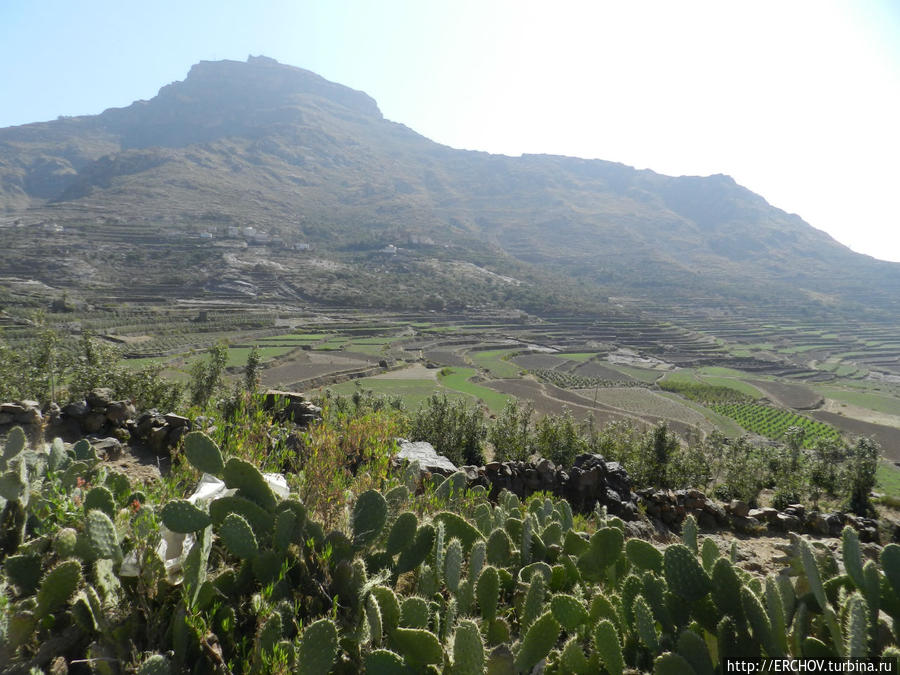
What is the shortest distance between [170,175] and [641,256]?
170 m

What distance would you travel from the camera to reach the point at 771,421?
44.5 m

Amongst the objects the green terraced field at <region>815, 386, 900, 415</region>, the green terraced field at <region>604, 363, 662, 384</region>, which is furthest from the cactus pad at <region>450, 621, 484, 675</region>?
the green terraced field at <region>815, 386, 900, 415</region>

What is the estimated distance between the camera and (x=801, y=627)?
7.79 ft

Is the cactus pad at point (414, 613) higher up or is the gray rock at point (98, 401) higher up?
the cactus pad at point (414, 613)

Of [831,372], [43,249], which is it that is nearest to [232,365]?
[43,249]

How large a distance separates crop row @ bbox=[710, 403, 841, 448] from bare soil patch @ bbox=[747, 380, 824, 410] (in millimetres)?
4850

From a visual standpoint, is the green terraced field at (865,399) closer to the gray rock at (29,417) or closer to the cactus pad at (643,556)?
the cactus pad at (643,556)

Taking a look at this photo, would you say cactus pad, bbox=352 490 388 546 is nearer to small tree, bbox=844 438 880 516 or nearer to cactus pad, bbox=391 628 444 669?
cactus pad, bbox=391 628 444 669

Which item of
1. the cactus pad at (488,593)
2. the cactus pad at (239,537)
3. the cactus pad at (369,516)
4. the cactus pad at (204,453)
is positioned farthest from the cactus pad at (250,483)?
the cactus pad at (488,593)

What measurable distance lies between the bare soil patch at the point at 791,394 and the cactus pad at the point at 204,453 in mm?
63835

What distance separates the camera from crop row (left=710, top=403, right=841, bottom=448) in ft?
134

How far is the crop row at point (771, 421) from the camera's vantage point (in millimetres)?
40750

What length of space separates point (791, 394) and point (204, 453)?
231 feet

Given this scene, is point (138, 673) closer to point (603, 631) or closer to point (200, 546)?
point (200, 546)
